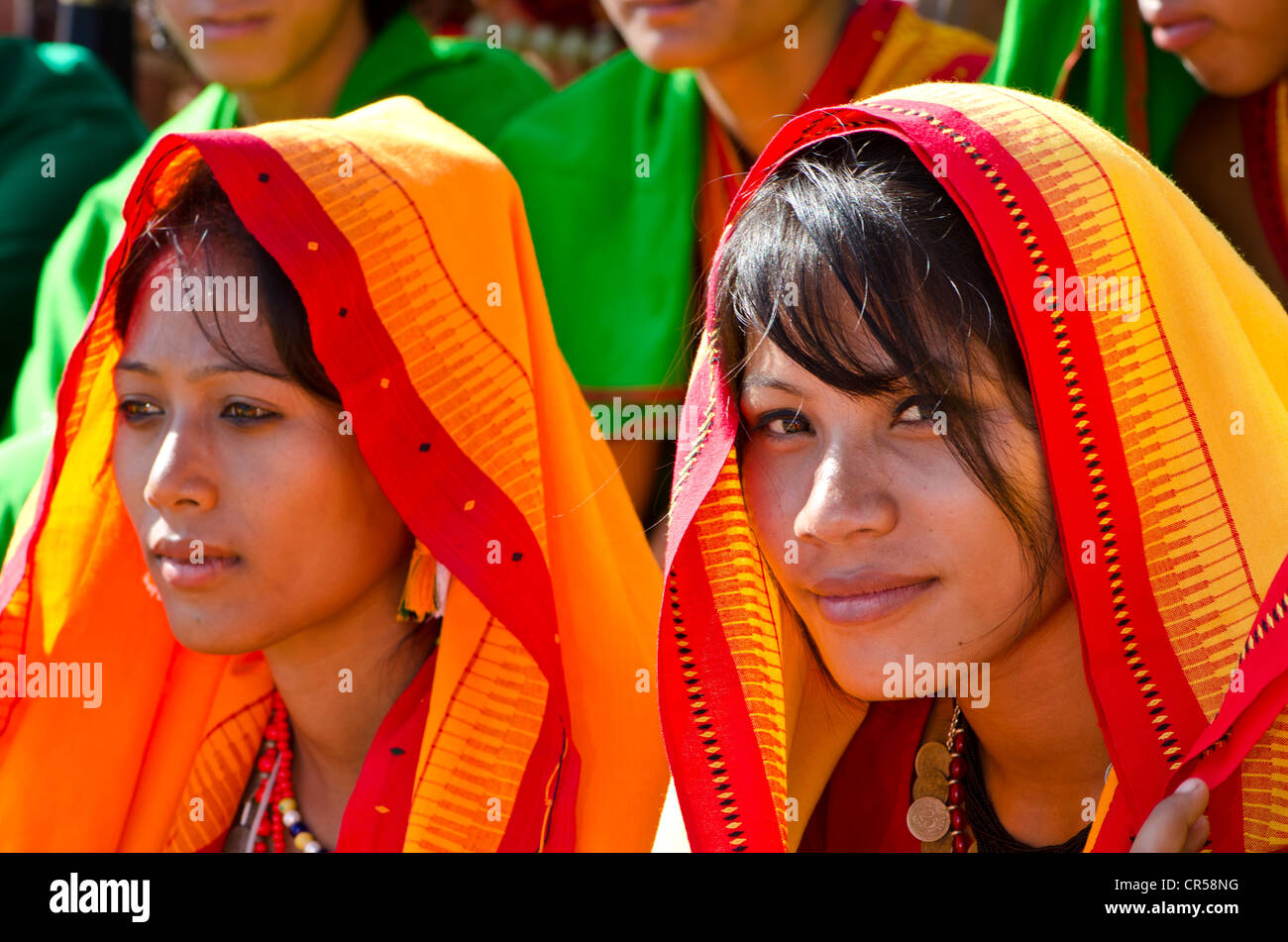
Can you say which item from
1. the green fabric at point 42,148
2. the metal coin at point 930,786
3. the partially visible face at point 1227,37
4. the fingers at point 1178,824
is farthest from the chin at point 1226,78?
the green fabric at point 42,148

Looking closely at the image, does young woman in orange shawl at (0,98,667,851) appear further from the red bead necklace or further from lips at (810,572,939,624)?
lips at (810,572,939,624)

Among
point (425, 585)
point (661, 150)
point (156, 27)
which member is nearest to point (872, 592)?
point (425, 585)

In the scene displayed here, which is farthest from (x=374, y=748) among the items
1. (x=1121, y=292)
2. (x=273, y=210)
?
(x=1121, y=292)

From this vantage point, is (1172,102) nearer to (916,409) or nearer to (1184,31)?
(1184,31)

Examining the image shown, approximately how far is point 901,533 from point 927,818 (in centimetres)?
49

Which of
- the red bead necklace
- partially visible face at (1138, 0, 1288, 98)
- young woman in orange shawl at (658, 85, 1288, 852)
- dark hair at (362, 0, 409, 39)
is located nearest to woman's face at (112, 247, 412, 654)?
the red bead necklace

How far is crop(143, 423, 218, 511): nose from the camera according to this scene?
72.0 inches

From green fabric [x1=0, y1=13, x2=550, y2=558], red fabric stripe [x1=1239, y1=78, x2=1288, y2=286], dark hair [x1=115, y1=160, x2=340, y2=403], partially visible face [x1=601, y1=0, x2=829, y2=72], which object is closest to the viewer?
dark hair [x1=115, y1=160, x2=340, y2=403]

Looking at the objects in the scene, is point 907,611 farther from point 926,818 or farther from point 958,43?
point 958,43

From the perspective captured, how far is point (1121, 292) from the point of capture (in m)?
1.47

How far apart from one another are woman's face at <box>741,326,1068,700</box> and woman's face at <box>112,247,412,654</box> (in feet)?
2.12

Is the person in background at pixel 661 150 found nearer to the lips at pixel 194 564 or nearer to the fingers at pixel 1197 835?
the lips at pixel 194 564

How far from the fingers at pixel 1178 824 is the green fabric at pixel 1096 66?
1.43 m
